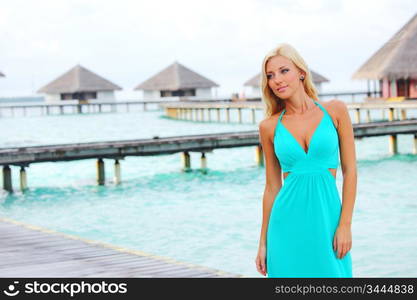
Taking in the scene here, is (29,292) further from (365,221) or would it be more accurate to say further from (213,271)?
(365,221)

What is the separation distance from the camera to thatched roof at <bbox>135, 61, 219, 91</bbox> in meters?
57.8

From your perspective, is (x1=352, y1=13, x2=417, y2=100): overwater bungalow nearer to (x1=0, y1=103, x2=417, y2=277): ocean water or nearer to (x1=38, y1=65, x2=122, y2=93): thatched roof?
(x1=0, y1=103, x2=417, y2=277): ocean water

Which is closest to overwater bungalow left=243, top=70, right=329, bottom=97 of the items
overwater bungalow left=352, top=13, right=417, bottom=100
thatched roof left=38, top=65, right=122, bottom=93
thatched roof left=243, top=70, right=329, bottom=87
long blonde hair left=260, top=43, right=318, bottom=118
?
thatched roof left=243, top=70, right=329, bottom=87

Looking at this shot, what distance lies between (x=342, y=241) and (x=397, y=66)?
34241 mm

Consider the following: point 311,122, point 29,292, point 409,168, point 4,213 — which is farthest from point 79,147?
point 311,122

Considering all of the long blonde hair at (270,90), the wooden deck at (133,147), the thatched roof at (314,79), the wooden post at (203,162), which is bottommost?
the wooden post at (203,162)

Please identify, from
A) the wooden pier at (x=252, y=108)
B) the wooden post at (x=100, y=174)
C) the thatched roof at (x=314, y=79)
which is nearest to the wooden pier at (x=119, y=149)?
the wooden post at (x=100, y=174)

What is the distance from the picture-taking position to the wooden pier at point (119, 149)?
1730 cm

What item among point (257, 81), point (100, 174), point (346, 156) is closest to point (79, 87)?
point (257, 81)

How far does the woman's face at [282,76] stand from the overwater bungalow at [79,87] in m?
56.7

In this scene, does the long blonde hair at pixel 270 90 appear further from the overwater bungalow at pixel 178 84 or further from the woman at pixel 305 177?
the overwater bungalow at pixel 178 84

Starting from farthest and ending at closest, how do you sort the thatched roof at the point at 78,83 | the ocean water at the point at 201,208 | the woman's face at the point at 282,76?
the thatched roof at the point at 78,83 < the ocean water at the point at 201,208 < the woman's face at the point at 282,76

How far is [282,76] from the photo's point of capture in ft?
9.78

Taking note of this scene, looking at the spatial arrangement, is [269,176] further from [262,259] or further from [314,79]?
[314,79]
